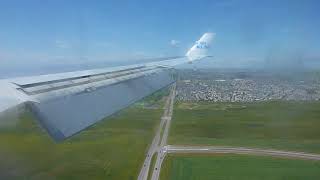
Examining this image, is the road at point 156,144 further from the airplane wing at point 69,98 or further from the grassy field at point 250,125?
the airplane wing at point 69,98

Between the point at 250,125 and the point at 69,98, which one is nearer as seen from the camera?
the point at 69,98

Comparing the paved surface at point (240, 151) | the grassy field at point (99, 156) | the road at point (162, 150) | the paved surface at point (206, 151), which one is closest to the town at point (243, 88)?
the road at point (162, 150)

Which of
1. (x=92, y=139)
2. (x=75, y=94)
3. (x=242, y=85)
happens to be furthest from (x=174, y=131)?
(x=242, y=85)

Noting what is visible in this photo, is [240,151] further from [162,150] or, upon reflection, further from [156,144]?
[156,144]

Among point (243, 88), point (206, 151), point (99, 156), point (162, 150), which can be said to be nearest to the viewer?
point (99, 156)

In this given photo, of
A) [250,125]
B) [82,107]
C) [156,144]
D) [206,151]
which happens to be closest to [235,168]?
[206,151]

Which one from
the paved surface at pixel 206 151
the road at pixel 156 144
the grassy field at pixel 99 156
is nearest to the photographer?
the grassy field at pixel 99 156

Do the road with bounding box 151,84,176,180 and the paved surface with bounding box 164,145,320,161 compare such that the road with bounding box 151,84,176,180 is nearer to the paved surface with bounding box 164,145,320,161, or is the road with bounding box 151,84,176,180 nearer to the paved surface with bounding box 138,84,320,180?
the paved surface with bounding box 138,84,320,180

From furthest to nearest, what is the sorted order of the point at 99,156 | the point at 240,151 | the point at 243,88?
the point at 243,88
the point at 240,151
the point at 99,156
